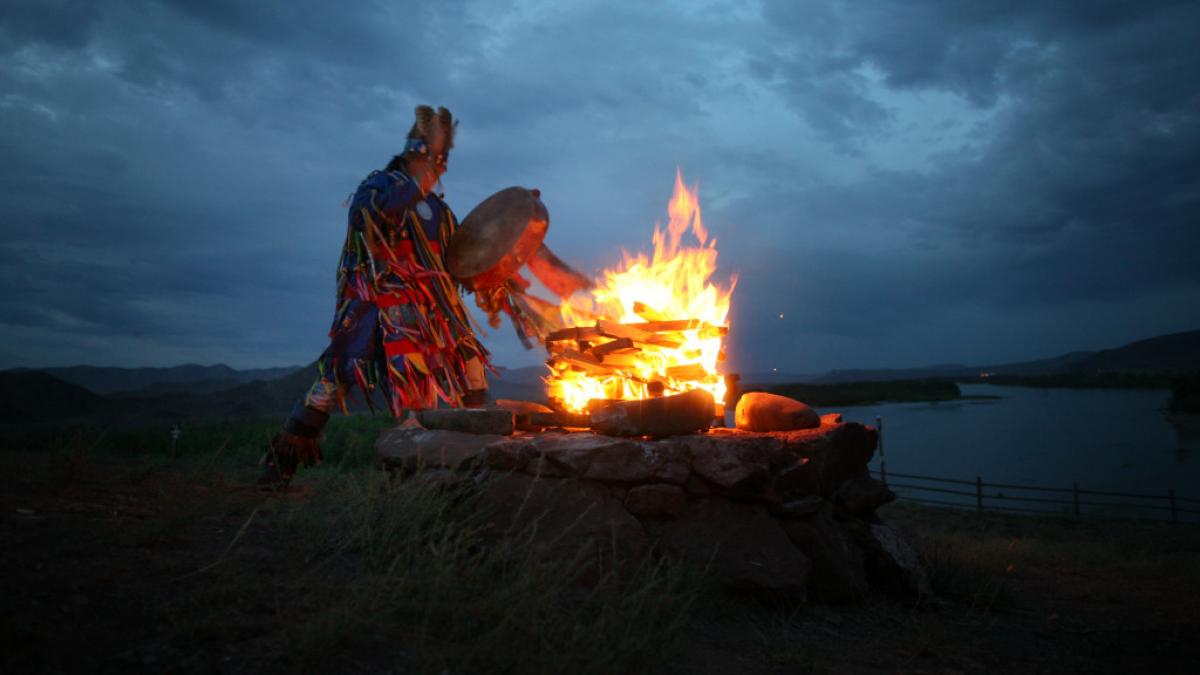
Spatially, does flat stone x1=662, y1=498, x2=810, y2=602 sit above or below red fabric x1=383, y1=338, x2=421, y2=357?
below

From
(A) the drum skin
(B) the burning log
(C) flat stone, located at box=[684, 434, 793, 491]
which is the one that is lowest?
(C) flat stone, located at box=[684, 434, 793, 491]

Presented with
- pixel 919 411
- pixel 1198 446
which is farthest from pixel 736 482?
pixel 919 411

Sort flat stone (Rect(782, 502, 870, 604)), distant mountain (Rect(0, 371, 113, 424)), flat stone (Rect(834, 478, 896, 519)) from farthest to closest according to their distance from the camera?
distant mountain (Rect(0, 371, 113, 424)), flat stone (Rect(834, 478, 896, 519)), flat stone (Rect(782, 502, 870, 604))

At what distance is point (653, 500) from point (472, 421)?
1192 mm

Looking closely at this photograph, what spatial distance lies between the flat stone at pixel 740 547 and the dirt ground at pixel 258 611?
0.12m

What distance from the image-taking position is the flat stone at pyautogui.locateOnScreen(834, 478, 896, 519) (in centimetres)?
432

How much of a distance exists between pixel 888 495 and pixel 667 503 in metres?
1.81

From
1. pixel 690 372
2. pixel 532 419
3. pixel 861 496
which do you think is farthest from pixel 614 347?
pixel 861 496

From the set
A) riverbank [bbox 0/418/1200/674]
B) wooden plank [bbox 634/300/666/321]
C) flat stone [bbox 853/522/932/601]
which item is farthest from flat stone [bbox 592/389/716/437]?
flat stone [bbox 853/522/932/601]

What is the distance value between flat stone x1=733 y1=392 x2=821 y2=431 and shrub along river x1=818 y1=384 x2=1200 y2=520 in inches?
546

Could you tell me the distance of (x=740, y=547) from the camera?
3604mm

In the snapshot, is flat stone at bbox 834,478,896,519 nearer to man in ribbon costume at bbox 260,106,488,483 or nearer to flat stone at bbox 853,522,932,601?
flat stone at bbox 853,522,932,601

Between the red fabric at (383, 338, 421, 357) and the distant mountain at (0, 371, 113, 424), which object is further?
the distant mountain at (0, 371, 113, 424)

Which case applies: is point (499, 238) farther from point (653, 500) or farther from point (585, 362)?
point (653, 500)
